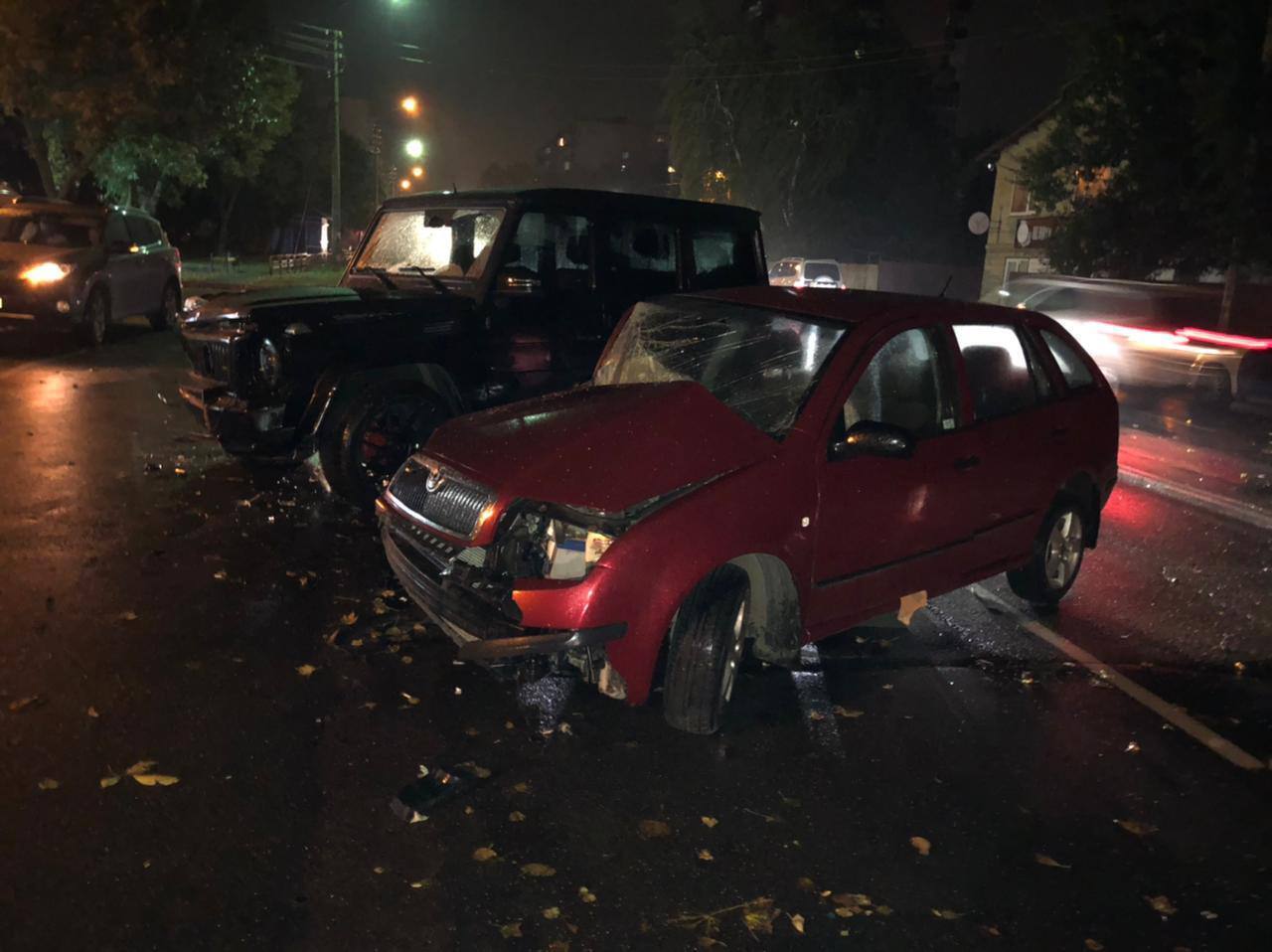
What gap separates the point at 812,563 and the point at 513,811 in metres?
1.69

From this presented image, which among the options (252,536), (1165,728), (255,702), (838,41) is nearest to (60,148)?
(252,536)

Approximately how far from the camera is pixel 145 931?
2998 millimetres

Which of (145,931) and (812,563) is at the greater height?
(812,563)

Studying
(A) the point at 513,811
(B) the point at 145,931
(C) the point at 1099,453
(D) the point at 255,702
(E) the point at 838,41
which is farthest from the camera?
(E) the point at 838,41

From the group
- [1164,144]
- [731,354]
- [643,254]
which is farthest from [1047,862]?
[1164,144]

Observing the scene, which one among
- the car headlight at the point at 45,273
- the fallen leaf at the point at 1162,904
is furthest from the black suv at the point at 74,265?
the fallen leaf at the point at 1162,904

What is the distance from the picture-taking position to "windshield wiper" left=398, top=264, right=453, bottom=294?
24.7 feet

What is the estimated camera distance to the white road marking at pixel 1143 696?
4.54 m

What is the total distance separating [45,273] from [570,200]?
10.1 metres

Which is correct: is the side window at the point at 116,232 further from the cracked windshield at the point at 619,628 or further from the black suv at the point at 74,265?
the cracked windshield at the point at 619,628

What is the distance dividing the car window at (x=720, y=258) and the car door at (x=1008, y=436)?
328 centimetres

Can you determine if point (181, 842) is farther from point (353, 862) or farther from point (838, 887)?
point (838, 887)

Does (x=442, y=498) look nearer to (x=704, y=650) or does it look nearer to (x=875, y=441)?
(x=704, y=650)

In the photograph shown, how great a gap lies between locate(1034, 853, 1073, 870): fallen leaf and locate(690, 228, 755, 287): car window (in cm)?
567
